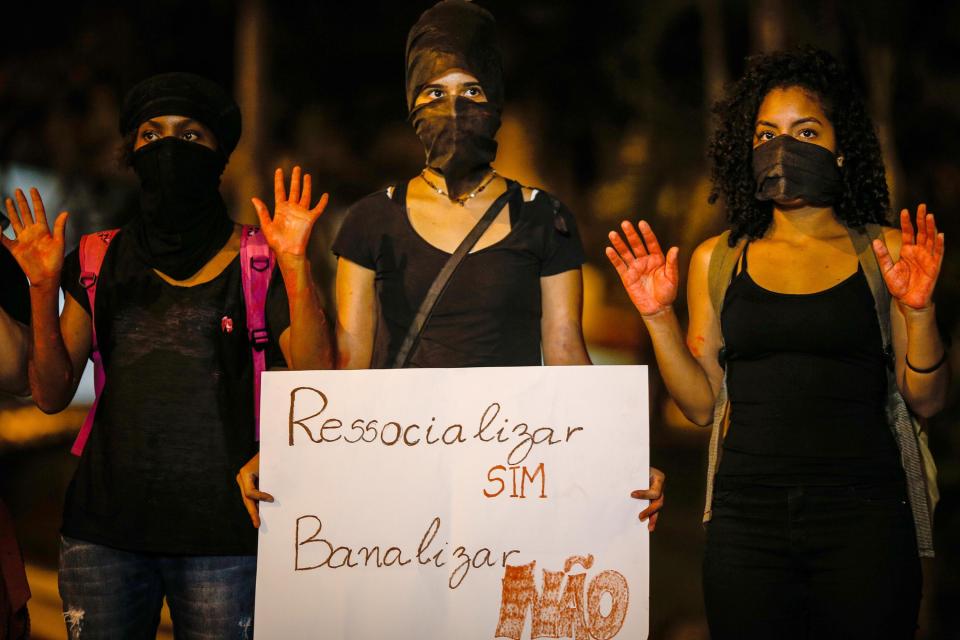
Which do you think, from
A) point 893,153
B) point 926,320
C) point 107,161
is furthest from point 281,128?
point 926,320

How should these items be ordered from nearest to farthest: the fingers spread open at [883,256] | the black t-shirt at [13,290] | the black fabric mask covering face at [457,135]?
the fingers spread open at [883,256] → the black fabric mask covering face at [457,135] → the black t-shirt at [13,290]

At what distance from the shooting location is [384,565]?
236 centimetres

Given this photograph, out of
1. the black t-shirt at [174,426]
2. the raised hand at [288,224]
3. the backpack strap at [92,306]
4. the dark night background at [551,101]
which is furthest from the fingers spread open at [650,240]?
the dark night background at [551,101]

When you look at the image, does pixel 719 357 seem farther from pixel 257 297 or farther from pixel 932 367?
pixel 257 297

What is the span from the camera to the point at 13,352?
8.41 ft

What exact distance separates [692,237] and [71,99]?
9.49 ft

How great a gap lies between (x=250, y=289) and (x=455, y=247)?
1.80 ft

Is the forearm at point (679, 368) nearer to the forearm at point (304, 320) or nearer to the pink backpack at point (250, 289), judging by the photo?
the forearm at point (304, 320)

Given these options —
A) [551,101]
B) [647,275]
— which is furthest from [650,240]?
[551,101]

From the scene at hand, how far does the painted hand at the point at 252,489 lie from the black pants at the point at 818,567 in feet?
3.72

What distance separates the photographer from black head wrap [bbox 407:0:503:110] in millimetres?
2561

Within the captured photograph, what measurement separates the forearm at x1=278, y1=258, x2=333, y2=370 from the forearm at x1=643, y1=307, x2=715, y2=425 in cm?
82

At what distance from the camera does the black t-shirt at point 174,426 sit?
7.97 feet

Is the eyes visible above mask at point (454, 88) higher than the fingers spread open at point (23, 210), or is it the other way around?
the eyes visible above mask at point (454, 88)
